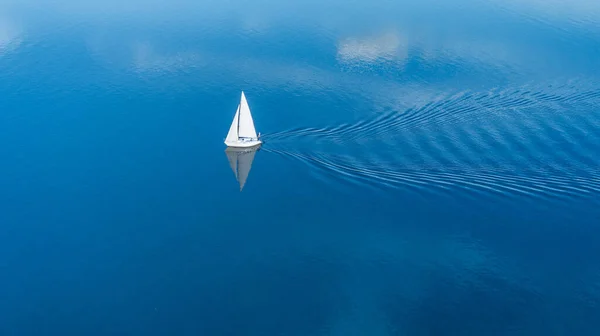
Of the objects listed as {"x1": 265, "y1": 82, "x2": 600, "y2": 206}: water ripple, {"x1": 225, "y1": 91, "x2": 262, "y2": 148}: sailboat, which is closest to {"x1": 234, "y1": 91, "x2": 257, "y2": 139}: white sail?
{"x1": 225, "y1": 91, "x2": 262, "y2": 148}: sailboat

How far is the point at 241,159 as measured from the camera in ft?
326

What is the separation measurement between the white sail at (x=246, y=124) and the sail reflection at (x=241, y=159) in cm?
279

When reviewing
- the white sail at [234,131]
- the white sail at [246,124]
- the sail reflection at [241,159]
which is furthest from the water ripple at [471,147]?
the white sail at [234,131]

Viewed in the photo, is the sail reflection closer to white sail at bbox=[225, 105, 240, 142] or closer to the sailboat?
the sailboat

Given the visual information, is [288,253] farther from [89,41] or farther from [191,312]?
[89,41]

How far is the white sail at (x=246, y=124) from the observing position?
9819 centimetres

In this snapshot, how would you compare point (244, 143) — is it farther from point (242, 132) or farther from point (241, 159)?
point (241, 159)

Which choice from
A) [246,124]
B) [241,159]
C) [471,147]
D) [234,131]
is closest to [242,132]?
[234,131]

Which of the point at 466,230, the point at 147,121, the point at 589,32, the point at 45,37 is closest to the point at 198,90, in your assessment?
the point at 147,121

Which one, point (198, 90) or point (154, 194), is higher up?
point (198, 90)

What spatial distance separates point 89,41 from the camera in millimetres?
137000

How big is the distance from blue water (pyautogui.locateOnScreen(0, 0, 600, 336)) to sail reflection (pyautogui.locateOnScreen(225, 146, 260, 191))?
3.93ft

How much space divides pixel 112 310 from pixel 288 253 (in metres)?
27.0

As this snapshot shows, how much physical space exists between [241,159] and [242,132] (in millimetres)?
5349
